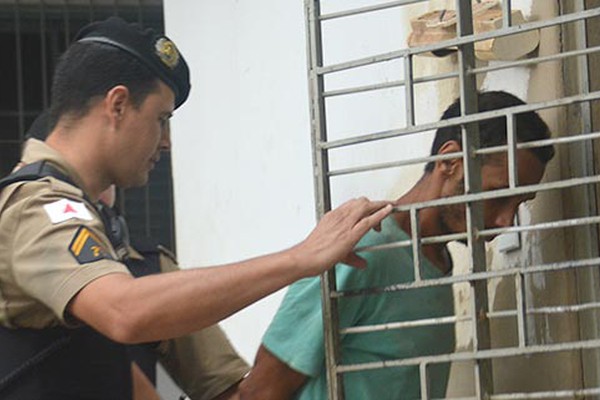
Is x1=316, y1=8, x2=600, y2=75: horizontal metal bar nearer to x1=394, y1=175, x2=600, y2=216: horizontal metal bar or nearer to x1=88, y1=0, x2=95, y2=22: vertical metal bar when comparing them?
x1=394, y1=175, x2=600, y2=216: horizontal metal bar

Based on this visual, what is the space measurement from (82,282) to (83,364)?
0.20 meters

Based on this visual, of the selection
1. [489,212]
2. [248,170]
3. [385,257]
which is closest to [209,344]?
[385,257]

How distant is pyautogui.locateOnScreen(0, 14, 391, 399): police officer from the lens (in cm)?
293

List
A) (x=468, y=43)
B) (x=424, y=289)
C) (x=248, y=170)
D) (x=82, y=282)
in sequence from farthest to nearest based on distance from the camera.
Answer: (x=248, y=170) < (x=424, y=289) < (x=468, y=43) < (x=82, y=282)

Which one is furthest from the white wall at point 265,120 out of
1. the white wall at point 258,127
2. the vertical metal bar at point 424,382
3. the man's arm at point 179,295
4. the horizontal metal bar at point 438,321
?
the man's arm at point 179,295

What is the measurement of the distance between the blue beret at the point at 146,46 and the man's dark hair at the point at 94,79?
0.05 ft

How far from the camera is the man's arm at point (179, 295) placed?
2.90m

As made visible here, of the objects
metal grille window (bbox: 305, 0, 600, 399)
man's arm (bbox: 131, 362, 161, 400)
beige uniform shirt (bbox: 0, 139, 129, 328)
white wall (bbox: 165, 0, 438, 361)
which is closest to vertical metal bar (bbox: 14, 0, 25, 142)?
white wall (bbox: 165, 0, 438, 361)

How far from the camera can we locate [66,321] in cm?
296

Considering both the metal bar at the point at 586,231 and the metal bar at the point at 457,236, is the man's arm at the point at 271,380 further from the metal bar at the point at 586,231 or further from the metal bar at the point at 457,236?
the metal bar at the point at 586,231

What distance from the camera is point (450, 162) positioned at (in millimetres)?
3410

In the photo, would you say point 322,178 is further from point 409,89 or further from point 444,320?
point 444,320

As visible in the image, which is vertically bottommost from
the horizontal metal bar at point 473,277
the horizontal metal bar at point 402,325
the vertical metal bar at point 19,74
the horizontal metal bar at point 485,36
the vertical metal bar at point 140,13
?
the horizontal metal bar at point 402,325

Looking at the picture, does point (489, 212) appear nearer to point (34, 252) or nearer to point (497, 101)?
point (497, 101)
